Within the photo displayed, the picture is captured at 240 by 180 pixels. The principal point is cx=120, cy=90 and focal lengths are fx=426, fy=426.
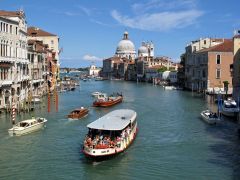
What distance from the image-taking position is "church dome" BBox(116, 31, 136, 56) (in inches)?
5768

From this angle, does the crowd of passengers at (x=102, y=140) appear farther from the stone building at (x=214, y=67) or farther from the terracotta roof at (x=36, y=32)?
the terracotta roof at (x=36, y=32)

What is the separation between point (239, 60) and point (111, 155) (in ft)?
46.4

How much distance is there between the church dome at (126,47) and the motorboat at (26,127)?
4971 inches

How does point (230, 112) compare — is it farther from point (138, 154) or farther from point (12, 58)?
point (12, 58)

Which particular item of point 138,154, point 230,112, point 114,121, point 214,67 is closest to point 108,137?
point 138,154

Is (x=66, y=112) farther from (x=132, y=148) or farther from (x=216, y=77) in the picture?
(x=216, y=77)

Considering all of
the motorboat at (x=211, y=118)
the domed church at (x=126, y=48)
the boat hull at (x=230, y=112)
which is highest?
the domed church at (x=126, y=48)

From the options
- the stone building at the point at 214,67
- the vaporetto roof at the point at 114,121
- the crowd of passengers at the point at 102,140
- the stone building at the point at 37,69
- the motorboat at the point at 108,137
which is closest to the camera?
the motorboat at the point at 108,137

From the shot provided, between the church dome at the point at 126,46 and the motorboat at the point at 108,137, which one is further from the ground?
the church dome at the point at 126,46

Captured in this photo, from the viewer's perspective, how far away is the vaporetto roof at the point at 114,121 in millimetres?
15945

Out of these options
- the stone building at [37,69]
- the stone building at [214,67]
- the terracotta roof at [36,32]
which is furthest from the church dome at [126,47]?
the stone building at [37,69]

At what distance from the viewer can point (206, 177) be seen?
42.8 feet

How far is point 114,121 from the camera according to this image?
1736 centimetres

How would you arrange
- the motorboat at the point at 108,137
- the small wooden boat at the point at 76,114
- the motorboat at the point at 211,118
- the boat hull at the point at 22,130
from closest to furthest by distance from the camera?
the motorboat at the point at 108,137, the boat hull at the point at 22,130, the motorboat at the point at 211,118, the small wooden boat at the point at 76,114
